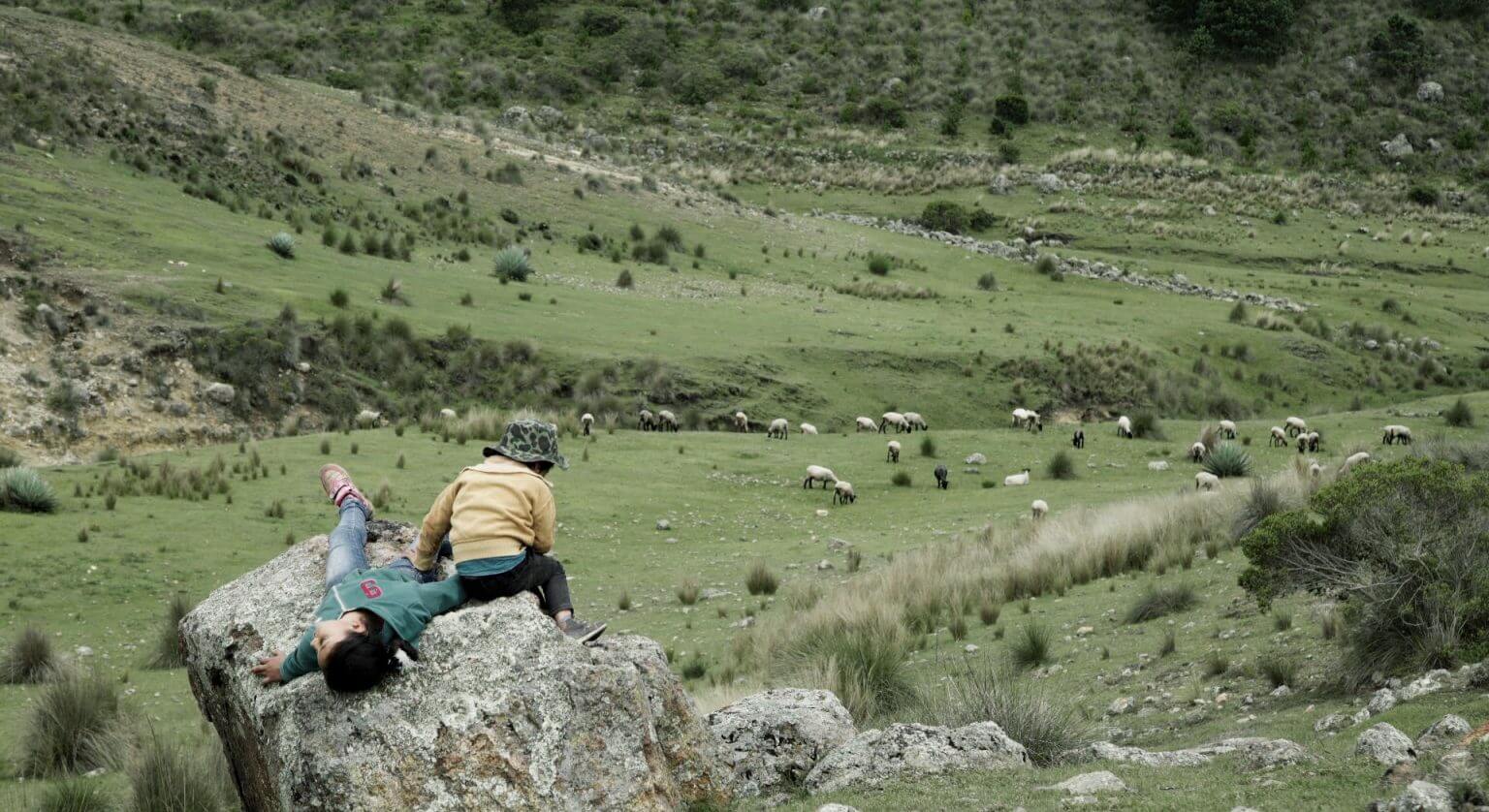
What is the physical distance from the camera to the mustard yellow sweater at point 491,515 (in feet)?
23.1

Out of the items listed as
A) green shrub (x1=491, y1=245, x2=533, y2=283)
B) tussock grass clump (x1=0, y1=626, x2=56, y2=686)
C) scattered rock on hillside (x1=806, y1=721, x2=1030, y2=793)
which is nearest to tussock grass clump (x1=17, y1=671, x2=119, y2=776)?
tussock grass clump (x1=0, y1=626, x2=56, y2=686)

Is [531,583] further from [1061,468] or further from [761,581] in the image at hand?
[1061,468]

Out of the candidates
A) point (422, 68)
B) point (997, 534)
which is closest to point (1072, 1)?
point (422, 68)

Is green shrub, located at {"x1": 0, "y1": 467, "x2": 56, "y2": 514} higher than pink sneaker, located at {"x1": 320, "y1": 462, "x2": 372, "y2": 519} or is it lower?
lower

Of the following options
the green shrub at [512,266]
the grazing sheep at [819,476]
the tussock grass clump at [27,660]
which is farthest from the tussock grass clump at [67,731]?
the green shrub at [512,266]

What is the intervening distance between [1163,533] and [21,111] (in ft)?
108

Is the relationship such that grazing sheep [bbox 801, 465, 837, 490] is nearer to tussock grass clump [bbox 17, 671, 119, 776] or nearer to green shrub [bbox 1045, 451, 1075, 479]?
green shrub [bbox 1045, 451, 1075, 479]

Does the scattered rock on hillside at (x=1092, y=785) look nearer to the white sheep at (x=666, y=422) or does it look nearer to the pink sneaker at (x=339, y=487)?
the pink sneaker at (x=339, y=487)

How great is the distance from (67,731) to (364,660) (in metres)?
5.82

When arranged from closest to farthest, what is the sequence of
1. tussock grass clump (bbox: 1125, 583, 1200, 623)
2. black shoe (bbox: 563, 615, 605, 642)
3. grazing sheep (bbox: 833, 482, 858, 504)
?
black shoe (bbox: 563, 615, 605, 642) → tussock grass clump (bbox: 1125, 583, 1200, 623) → grazing sheep (bbox: 833, 482, 858, 504)

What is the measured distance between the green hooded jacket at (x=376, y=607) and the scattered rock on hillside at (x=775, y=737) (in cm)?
218

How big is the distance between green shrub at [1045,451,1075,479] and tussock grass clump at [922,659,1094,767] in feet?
55.7

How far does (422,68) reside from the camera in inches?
2933

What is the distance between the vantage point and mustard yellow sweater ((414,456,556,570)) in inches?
277
